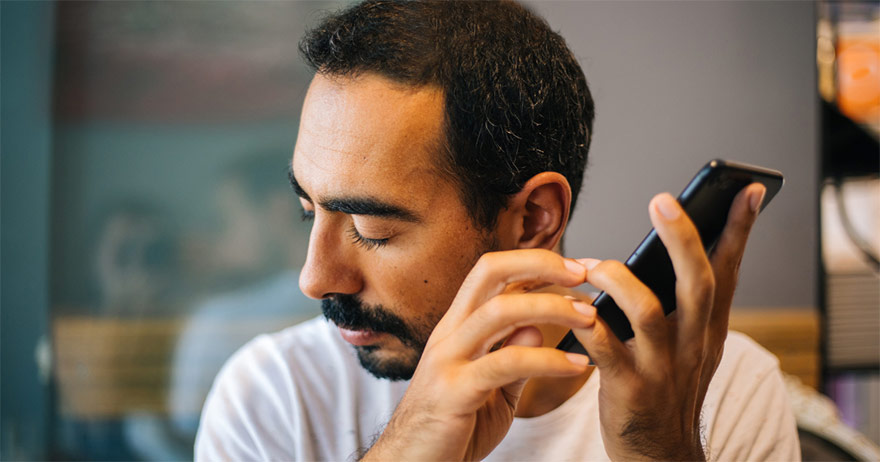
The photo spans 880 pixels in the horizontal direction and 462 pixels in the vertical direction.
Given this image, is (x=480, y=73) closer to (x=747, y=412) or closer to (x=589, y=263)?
(x=589, y=263)

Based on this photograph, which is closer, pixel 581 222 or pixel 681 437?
pixel 681 437

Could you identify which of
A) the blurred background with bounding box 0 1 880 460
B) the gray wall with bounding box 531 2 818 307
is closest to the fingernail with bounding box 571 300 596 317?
the gray wall with bounding box 531 2 818 307

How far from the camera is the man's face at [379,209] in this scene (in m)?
0.56

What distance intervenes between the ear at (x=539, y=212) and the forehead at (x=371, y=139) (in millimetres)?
89

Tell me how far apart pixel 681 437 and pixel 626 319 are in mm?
101

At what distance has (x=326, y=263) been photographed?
57 centimetres

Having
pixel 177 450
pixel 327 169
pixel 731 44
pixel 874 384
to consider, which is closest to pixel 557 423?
pixel 327 169

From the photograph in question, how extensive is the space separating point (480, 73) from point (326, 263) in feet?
0.73

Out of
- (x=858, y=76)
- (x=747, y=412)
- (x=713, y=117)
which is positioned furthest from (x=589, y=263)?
(x=858, y=76)

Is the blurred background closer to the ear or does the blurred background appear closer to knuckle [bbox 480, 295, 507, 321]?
the ear

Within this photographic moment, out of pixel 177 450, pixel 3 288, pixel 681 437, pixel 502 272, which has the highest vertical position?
pixel 502 272

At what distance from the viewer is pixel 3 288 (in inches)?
55.9

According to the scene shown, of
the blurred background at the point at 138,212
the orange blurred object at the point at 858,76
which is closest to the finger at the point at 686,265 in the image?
the orange blurred object at the point at 858,76

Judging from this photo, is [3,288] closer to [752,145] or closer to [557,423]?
[557,423]
